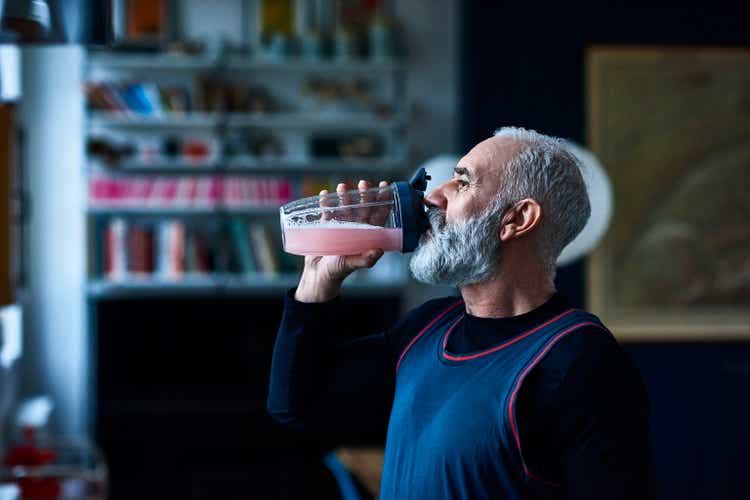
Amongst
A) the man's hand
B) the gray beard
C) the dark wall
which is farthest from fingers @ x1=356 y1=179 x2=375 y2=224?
the dark wall

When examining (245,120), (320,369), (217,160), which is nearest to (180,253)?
(217,160)

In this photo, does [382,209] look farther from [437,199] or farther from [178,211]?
[178,211]

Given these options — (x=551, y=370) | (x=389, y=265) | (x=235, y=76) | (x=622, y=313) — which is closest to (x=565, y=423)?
(x=551, y=370)

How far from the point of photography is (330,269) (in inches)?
56.0

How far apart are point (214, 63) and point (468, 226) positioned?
4.17 m

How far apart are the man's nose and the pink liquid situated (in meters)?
0.07

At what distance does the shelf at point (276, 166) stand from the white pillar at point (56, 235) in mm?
293

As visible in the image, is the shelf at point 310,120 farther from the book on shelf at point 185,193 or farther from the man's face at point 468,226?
the man's face at point 468,226

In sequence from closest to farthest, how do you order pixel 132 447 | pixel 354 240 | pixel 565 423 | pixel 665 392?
pixel 565 423
pixel 354 240
pixel 665 392
pixel 132 447

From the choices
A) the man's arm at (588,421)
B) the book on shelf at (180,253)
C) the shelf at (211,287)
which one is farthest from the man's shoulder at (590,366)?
the book on shelf at (180,253)

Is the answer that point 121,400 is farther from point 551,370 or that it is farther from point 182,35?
point 551,370

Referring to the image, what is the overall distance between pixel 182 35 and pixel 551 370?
465 centimetres

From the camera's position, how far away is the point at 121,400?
5.12 m

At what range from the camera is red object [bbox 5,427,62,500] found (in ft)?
11.2
